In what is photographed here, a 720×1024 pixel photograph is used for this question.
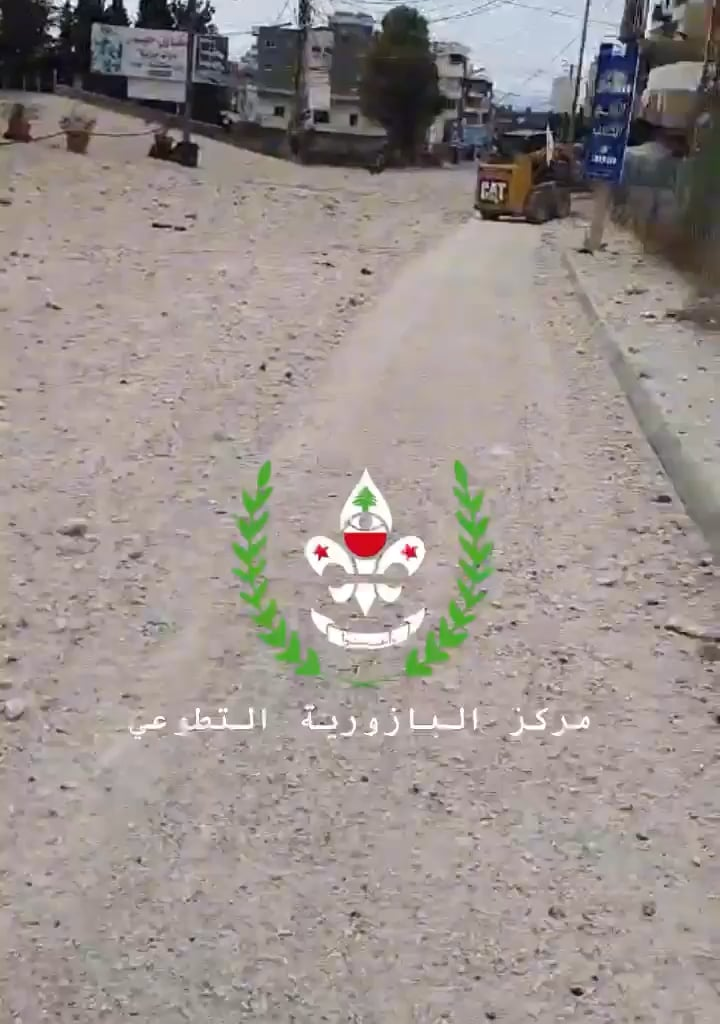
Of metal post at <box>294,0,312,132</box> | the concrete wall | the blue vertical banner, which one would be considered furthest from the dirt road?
the concrete wall

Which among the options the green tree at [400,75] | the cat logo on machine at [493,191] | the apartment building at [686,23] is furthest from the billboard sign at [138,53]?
the cat logo on machine at [493,191]

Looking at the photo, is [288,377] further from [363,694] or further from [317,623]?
[363,694]

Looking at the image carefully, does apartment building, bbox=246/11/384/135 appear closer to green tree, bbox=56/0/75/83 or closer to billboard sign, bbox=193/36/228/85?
billboard sign, bbox=193/36/228/85

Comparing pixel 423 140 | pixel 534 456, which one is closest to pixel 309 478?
pixel 534 456

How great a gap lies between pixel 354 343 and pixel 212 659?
514 centimetres

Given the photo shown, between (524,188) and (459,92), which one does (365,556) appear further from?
(459,92)

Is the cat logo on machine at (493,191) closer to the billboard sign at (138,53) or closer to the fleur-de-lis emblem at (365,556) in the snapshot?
the billboard sign at (138,53)

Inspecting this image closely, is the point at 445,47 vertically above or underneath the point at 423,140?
above

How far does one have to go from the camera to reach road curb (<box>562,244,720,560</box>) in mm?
5219

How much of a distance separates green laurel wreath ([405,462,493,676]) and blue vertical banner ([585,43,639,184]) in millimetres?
10439

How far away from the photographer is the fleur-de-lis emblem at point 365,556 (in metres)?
3.98

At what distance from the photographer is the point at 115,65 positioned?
38188 millimetres

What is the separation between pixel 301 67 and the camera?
40.9 meters

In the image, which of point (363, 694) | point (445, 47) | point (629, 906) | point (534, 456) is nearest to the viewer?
point (629, 906)
